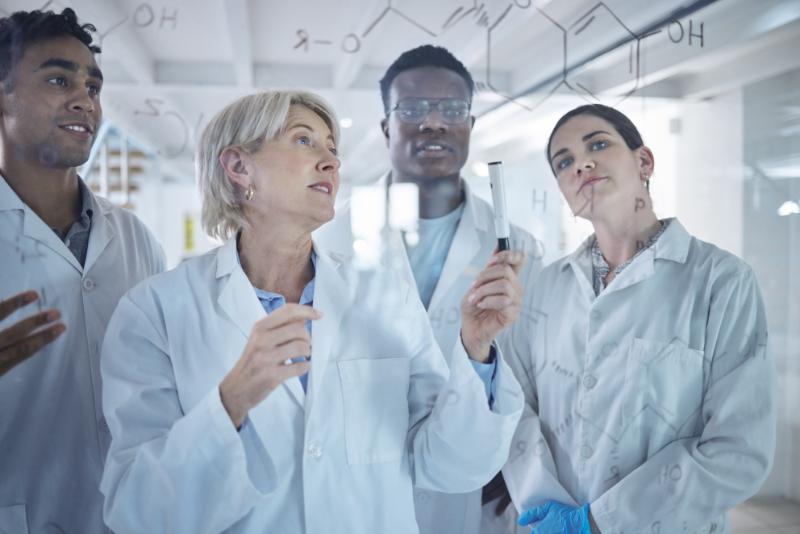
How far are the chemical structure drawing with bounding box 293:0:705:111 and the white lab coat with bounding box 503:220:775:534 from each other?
31 cm

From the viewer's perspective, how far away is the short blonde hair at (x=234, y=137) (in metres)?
0.91

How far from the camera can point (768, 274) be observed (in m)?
1.05

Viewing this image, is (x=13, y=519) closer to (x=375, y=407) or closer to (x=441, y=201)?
(x=375, y=407)

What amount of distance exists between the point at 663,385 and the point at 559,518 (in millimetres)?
314

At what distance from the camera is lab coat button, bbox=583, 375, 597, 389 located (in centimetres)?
101

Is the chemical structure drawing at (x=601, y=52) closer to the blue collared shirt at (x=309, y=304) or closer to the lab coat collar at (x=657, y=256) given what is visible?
the lab coat collar at (x=657, y=256)

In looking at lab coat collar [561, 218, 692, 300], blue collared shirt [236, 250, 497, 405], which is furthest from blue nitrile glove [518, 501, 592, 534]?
lab coat collar [561, 218, 692, 300]

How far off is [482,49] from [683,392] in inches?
30.2

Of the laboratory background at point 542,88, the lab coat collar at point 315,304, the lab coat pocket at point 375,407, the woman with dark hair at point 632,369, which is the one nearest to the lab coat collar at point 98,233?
the laboratory background at point 542,88

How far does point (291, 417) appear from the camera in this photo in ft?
2.99

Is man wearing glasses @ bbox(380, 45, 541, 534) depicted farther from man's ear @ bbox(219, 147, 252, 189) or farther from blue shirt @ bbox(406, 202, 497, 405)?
man's ear @ bbox(219, 147, 252, 189)

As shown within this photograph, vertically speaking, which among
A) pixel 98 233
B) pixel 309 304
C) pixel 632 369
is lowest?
pixel 632 369

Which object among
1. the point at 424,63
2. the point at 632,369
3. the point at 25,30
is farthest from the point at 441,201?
the point at 25,30

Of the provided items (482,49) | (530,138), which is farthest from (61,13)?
(530,138)
